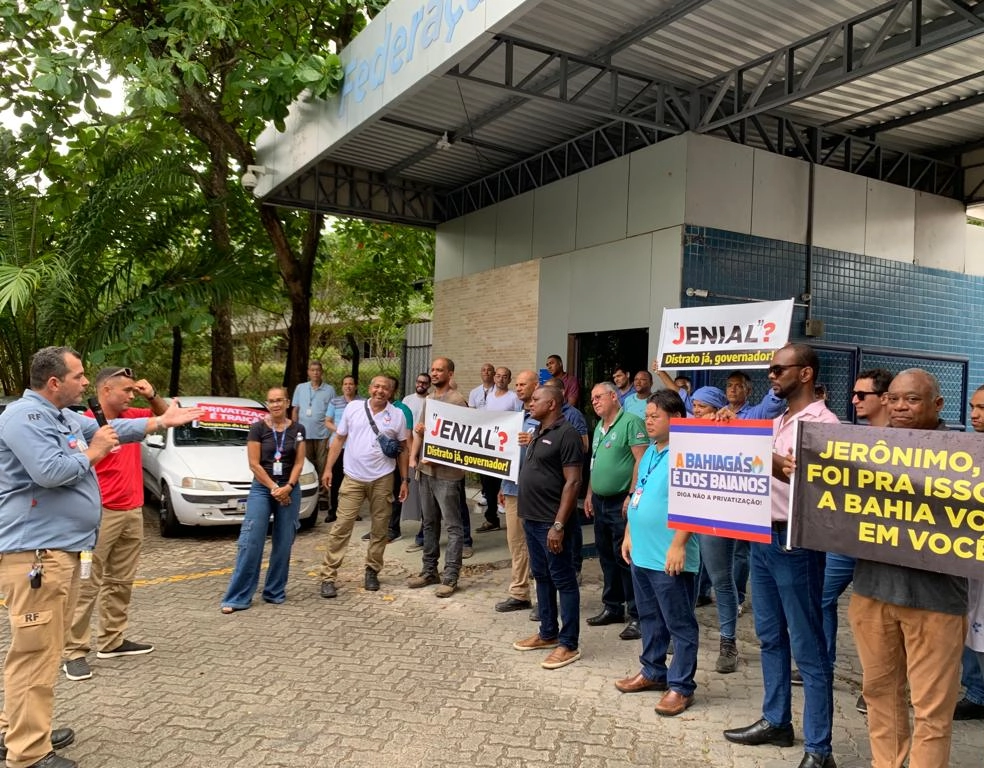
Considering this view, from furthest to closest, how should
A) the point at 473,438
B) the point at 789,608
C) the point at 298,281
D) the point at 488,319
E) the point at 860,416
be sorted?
the point at 298,281 → the point at 488,319 → the point at 473,438 → the point at 860,416 → the point at 789,608

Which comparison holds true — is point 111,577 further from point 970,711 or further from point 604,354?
point 604,354

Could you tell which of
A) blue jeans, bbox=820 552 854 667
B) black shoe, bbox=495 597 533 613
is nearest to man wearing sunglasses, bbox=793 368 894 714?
blue jeans, bbox=820 552 854 667

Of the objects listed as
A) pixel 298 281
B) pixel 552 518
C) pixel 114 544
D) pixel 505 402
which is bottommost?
pixel 114 544

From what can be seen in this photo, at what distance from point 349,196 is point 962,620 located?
12315 mm

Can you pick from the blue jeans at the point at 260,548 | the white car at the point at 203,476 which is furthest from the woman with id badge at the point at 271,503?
the white car at the point at 203,476

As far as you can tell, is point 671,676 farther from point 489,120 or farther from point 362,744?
point 489,120

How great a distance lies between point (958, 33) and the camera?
6059mm

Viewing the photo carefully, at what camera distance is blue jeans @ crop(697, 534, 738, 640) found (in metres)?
5.09

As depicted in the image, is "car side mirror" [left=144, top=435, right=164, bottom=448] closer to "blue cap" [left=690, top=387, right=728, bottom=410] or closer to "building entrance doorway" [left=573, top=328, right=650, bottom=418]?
"building entrance doorway" [left=573, top=328, right=650, bottom=418]

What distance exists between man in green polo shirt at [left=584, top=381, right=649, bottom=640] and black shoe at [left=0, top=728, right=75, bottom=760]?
3.63 metres

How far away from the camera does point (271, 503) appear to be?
6.30 metres

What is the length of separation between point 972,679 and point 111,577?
18.3 ft

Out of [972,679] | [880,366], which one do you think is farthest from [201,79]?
[880,366]

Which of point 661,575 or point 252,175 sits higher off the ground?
point 252,175
